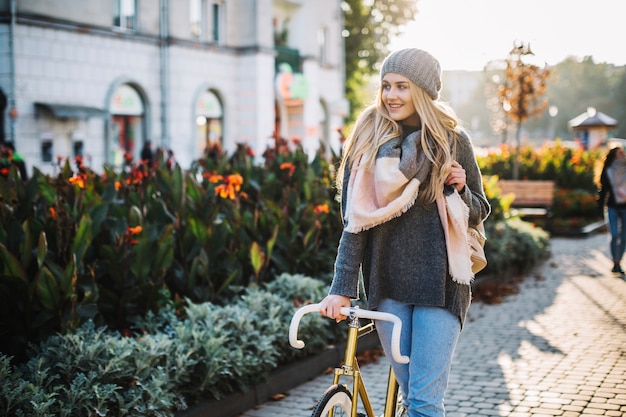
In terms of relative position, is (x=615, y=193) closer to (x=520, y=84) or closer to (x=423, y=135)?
(x=423, y=135)

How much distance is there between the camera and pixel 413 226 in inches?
132

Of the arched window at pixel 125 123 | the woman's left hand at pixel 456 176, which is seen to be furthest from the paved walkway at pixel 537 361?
the arched window at pixel 125 123

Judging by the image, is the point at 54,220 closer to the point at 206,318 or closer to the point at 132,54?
the point at 206,318

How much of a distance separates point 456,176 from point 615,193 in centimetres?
854

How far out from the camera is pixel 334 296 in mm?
3293

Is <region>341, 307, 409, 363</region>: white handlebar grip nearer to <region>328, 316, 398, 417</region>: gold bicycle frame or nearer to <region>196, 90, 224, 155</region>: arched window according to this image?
<region>328, 316, 398, 417</region>: gold bicycle frame

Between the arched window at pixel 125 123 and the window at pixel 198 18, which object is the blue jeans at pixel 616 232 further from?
the window at pixel 198 18

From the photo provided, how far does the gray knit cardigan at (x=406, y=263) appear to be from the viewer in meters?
3.29

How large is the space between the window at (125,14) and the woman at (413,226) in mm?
22766

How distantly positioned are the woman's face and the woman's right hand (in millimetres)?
794

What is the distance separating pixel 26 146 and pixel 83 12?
4.46 meters

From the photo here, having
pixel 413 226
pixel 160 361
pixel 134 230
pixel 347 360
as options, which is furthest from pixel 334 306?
pixel 134 230

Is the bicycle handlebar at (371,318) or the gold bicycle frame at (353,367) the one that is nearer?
the bicycle handlebar at (371,318)

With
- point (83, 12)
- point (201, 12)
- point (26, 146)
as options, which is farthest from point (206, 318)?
point (201, 12)
